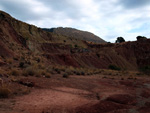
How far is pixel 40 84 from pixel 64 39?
4620 centimetres

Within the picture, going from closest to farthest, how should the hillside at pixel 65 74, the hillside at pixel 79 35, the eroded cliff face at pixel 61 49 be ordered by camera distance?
A: the hillside at pixel 65 74, the eroded cliff face at pixel 61 49, the hillside at pixel 79 35

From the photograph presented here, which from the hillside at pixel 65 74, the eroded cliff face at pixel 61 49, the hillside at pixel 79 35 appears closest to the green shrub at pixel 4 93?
the hillside at pixel 65 74

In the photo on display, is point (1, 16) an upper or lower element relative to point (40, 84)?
upper

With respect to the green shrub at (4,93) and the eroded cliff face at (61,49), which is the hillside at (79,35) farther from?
the green shrub at (4,93)

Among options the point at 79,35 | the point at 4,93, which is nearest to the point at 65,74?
the point at 4,93

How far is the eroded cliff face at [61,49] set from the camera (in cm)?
3357

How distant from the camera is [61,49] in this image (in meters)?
45.3

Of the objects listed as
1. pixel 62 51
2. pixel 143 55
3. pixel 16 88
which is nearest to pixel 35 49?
pixel 62 51

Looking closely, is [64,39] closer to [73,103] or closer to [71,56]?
[71,56]

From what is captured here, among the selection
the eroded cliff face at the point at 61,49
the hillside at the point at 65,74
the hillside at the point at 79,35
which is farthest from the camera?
the hillside at the point at 79,35

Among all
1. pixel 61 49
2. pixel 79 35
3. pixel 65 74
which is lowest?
pixel 65 74

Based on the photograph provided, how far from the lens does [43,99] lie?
8.95 metres

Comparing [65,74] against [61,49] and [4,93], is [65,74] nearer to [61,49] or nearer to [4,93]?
[4,93]

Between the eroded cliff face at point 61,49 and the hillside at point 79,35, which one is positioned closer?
the eroded cliff face at point 61,49
